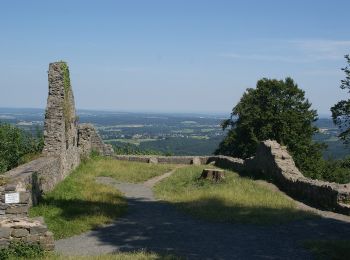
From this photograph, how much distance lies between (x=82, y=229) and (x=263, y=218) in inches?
A: 191

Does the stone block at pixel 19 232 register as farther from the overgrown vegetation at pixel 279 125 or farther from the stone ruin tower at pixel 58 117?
the overgrown vegetation at pixel 279 125

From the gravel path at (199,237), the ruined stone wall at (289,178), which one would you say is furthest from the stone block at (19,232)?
the ruined stone wall at (289,178)

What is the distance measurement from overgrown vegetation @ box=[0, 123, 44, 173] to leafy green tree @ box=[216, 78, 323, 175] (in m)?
18.0

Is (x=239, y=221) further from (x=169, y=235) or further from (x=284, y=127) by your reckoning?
(x=284, y=127)

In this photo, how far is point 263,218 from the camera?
12.6 metres

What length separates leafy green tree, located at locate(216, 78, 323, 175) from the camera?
1411 inches

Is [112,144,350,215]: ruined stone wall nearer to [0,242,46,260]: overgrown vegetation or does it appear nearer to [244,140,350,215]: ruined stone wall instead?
[244,140,350,215]: ruined stone wall

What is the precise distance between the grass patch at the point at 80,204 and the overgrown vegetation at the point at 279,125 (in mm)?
16193

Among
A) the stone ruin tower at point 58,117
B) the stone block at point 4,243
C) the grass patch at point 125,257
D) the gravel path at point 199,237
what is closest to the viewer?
the grass patch at point 125,257

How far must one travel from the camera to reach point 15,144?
23.9 metres

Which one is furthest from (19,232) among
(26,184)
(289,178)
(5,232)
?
(289,178)

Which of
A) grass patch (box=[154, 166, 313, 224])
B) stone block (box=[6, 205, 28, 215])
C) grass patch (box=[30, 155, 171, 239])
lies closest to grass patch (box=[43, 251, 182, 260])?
stone block (box=[6, 205, 28, 215])

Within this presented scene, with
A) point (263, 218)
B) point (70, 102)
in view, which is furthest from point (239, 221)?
point (70, 102)

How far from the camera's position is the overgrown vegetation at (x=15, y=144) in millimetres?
22938
